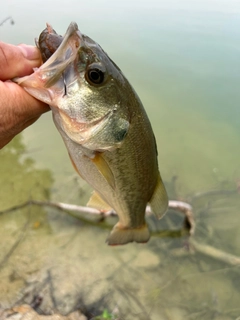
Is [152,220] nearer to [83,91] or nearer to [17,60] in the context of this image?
[83,91]

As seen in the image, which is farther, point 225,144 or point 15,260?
point 225,144

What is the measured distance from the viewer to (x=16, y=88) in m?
1.40

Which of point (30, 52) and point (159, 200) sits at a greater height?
point (30, 52)

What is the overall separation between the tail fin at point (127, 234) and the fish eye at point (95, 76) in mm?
1321

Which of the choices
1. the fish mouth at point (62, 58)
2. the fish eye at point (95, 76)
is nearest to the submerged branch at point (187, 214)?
the fish eye at point (95, 76)

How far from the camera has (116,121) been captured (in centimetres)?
152

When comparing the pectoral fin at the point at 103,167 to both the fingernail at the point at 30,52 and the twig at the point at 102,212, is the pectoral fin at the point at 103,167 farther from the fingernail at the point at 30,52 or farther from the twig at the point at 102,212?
the twig at the point at 102,212

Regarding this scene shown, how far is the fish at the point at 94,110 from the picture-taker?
1.35 m

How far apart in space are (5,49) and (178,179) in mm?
3562

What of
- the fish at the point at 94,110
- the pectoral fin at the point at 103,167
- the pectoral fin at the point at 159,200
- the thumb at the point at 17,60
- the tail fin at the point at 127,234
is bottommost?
the tail fin at the point at 127,234

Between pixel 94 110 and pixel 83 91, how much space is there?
103 mm

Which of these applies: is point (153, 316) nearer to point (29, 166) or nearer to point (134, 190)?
point (134, 190)

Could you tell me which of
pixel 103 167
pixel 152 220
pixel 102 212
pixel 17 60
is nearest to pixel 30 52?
pixel 17 60

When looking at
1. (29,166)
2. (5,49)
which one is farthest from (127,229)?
(29,166)
